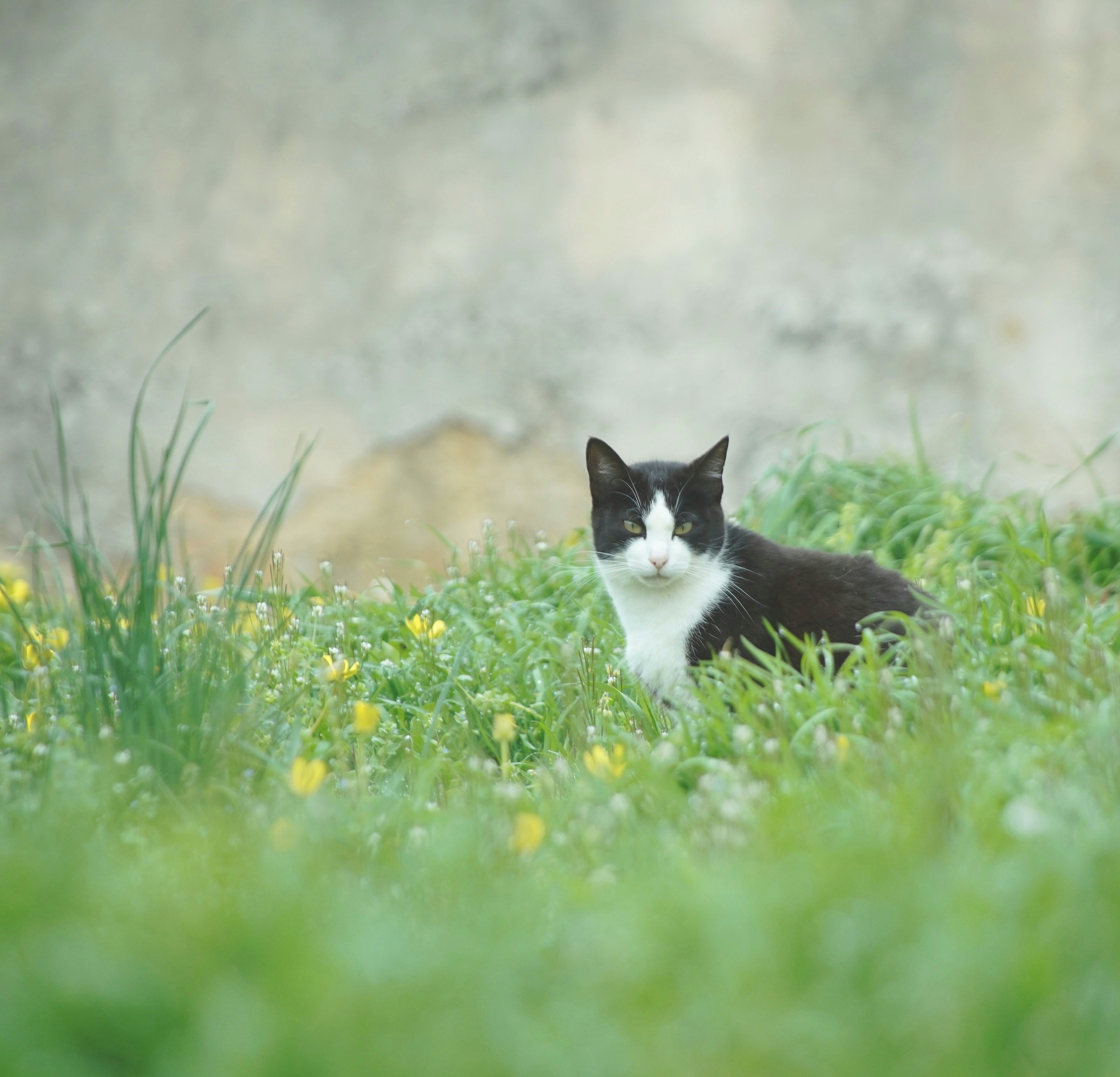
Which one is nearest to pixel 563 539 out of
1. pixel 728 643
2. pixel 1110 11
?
pixel 728 643

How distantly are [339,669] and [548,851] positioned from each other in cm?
99

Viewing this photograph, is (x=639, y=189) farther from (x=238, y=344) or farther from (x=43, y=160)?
(x=43, y=160)

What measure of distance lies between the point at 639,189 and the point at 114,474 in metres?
2.88

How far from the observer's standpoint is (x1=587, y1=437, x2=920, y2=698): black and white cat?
2.73 metres

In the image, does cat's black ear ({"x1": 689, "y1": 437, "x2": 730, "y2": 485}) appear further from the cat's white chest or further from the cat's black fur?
the cat's white chest

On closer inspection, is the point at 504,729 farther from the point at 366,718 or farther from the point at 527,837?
the point at 527,837

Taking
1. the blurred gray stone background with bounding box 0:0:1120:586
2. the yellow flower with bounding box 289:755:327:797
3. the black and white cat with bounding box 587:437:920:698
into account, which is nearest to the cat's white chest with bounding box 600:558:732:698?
the black and white cat with bounding box 587:437:920:698

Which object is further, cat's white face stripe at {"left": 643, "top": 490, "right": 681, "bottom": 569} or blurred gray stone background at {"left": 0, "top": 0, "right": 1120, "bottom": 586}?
blurred gray stone background at {"left": 0, "top": 0, "right": 1120, "bottom": 586}

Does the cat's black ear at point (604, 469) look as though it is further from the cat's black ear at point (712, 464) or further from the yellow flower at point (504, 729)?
the yellow flower at point (504, 729)

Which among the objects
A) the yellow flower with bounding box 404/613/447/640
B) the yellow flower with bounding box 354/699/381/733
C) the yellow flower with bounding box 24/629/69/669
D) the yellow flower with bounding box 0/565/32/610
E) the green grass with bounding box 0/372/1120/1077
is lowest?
the green grass with bounding box 0/372/1120/1077

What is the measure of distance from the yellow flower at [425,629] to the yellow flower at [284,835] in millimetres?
1295

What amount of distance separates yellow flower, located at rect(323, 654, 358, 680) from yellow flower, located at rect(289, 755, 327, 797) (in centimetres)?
58

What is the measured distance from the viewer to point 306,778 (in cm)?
190

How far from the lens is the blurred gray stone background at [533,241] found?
16.9ft
